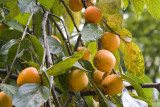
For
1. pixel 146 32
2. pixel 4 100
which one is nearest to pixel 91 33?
pixel 4 100

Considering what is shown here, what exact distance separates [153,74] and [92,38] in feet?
17.5

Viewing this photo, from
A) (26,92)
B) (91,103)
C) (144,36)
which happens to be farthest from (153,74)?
(26,92)

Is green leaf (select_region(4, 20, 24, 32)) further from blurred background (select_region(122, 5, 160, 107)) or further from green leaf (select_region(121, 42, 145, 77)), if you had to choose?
blurred background (select_region(122, 5, 160, 107))

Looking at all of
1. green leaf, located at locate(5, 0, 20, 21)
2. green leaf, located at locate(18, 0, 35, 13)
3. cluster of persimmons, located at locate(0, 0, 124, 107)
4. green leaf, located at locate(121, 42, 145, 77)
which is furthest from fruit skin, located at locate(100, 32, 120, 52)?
green leaf, located at locate(5, 0, 20, 21)

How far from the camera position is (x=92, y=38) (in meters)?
0.65

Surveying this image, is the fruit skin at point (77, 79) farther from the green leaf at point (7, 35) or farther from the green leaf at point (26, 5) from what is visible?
the green leaf at point (7, 35)

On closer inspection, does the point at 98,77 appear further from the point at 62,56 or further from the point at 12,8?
the point at 12,8

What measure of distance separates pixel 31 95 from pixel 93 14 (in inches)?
12.3

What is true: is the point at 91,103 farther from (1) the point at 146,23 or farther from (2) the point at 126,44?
(1) the point at 146,23

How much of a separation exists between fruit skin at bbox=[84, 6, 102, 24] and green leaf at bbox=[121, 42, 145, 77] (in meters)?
0.15

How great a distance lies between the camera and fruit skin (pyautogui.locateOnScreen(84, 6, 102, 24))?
26.9 inches

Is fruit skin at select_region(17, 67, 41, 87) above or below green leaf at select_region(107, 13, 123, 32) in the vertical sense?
below

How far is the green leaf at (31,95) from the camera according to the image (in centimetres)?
45

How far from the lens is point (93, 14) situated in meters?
0.68
